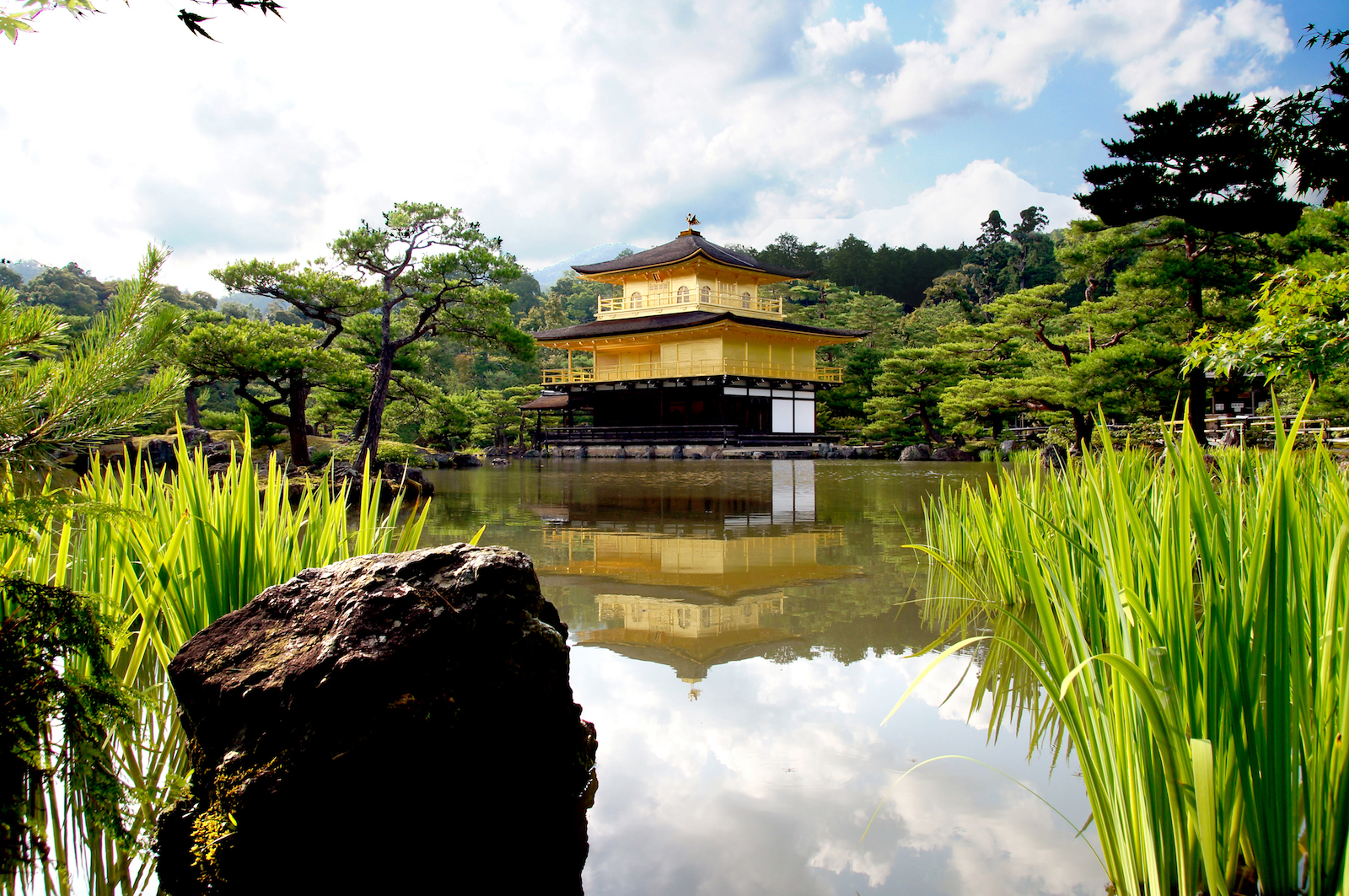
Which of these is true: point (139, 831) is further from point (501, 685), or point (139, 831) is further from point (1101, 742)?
point (1101, 742)

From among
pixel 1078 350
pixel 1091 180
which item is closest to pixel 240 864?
pixel 1091 180

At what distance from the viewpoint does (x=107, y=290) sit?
24.0 metres

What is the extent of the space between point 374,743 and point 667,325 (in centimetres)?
1927

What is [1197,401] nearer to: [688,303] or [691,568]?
[691,568]

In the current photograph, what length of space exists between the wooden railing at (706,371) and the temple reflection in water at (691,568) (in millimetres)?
12105

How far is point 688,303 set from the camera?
2214 centimetres

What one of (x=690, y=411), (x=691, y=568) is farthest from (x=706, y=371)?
(x=691, y=568)

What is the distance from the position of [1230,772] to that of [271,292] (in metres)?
11.1

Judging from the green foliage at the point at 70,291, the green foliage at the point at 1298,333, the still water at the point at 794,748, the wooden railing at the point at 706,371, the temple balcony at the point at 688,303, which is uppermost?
the green foliage at the point at 70,291

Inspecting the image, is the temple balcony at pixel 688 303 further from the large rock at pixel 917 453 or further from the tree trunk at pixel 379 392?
the tree trunk at pixel 379 392

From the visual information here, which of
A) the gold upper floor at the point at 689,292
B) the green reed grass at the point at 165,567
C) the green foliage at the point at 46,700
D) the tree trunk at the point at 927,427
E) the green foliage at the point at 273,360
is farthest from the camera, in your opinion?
the gold upper floor at the point at 689,292

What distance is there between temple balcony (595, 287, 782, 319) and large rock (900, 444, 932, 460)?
698cm

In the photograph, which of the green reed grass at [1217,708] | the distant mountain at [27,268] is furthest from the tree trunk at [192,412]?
the green reed grass at [1217,708]

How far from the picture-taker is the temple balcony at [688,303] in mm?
22078
